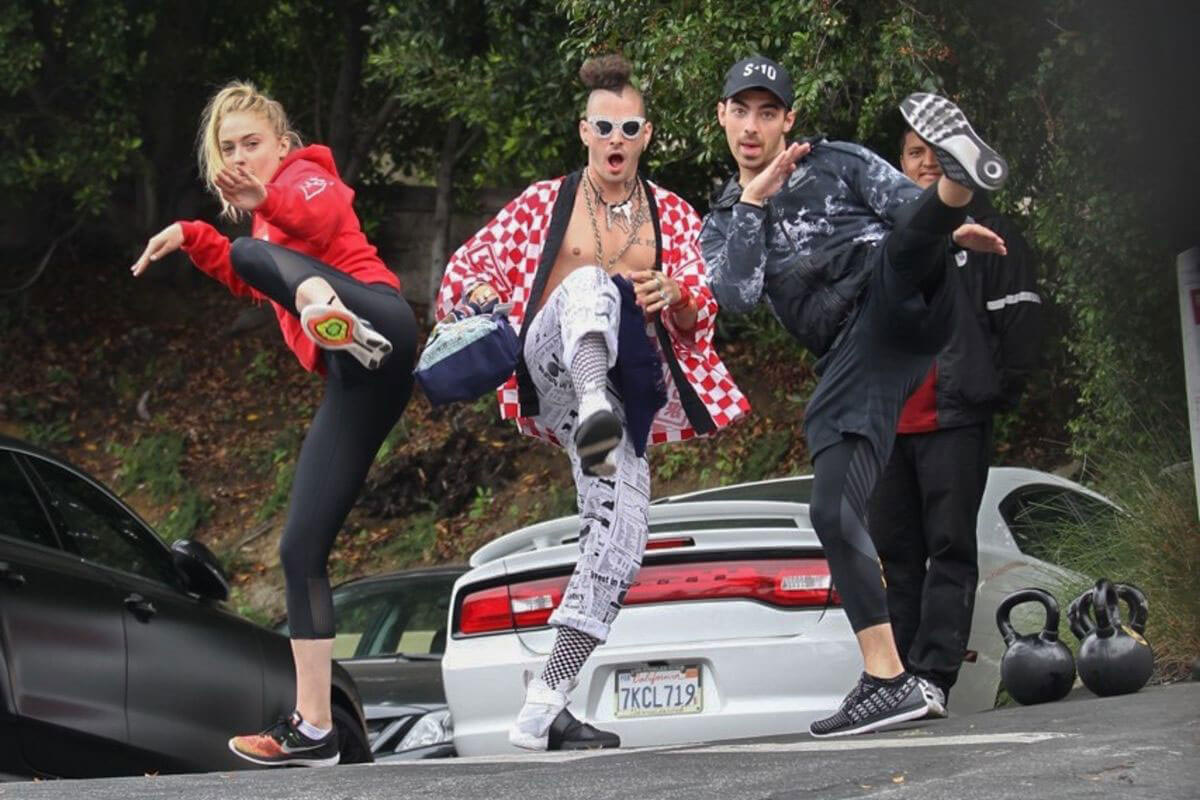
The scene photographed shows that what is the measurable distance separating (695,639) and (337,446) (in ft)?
5.73

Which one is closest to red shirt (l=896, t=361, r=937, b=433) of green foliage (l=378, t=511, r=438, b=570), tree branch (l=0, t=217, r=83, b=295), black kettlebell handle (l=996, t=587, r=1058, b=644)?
Result: black kettlebell handle (l=996, t=587, r=1058, b=644)

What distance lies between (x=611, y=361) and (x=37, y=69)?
13786mm

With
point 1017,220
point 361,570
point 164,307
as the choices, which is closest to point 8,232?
point 164,307

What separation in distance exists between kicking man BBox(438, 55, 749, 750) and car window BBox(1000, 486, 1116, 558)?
7.63ft

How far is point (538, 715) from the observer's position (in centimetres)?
612

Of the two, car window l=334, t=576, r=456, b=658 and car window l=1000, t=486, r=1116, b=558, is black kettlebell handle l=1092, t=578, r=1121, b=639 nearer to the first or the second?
car window l=1000, t=486, r=1116, b=558

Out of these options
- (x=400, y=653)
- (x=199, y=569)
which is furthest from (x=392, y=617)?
(x=199, y=569)

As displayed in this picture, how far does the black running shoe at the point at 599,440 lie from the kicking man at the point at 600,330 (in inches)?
8.4

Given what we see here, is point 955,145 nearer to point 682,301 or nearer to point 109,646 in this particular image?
point 682,301

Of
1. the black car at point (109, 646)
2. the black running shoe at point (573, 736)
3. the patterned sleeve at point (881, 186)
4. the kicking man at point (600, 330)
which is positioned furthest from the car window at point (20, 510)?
the patterned sleeve at point (881, 186)

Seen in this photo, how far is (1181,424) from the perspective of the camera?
833 centimetres

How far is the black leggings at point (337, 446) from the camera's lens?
5.79 meters

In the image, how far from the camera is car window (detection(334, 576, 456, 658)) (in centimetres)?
1048

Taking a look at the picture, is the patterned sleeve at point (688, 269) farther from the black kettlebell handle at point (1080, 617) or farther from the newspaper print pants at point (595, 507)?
the black kettlebell handle at point (1080, 617)
